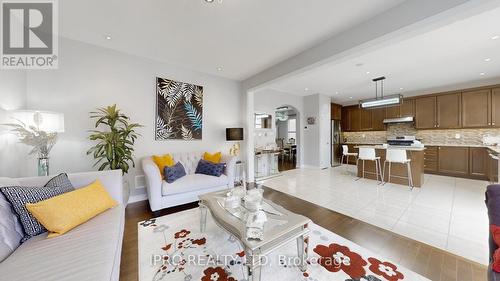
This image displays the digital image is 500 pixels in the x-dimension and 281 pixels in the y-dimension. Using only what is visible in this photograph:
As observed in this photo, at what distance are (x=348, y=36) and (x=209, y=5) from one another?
1912 millimetres

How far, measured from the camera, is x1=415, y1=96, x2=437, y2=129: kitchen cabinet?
5379mm

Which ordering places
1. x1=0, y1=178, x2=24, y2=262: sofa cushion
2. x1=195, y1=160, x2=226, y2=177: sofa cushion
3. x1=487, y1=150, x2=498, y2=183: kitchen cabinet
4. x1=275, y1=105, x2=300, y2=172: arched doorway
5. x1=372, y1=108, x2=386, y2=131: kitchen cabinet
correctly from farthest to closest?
x1=275, y1=105, x2=300, y2=172: arched doorway
x1=372, y1=108, x2=386, y2=131: kitchen cabinet
x1=487, y1=150, x2=498, y2=183: kitchen cabinet
x1=195, y1=160, x2=226, y2=177: sofa cushion
x1=0, y1=178, x2=24, y2=262: sofa cushion

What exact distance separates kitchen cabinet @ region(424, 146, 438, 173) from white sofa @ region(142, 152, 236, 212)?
6199 mm

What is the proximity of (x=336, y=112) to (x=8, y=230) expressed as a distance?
8.20 meters

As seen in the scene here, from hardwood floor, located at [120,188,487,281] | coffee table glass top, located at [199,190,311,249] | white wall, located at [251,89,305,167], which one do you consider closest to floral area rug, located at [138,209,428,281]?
hardwood floor, located at [120,188,487,281]

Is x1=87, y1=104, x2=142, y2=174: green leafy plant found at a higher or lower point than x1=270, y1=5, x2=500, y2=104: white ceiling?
lower

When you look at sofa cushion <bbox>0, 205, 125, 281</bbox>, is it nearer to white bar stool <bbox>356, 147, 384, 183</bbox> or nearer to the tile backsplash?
white bar stool <bbox>356, 147, 384, 183</bbox>

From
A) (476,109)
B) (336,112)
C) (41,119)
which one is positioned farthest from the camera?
(336,112)

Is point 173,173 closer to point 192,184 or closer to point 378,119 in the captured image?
point 192,184

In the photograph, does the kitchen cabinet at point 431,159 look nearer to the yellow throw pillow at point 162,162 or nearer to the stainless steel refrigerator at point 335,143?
the stainless steel refrigerator at point 335,143

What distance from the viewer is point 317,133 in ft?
20.2

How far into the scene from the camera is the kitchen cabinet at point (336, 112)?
7.00 meters

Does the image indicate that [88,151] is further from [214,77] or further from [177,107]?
[214,77]

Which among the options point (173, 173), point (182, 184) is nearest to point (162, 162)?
point (173, 173)
